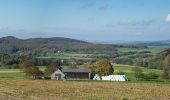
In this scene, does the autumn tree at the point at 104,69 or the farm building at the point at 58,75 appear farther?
the farm building at the point at 58,75

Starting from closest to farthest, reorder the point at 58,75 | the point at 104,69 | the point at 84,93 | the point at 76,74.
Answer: the point at 84,93 → the point at 104,69 → the point at 58,75 → the point at 76,74

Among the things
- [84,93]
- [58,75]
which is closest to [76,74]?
[58,75]

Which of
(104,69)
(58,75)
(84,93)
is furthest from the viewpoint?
(58,75)

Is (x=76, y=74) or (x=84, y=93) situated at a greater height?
(x=84, y=93)

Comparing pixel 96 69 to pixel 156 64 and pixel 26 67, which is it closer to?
pixel 26 67

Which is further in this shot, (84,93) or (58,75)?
(58,75)

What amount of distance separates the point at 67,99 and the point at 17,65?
364ft

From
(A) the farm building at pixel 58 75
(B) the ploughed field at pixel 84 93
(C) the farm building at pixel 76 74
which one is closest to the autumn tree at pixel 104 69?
(C) the farm building at pixel 76 74

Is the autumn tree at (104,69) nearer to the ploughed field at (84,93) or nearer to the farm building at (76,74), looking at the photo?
the farm building at (76,74)

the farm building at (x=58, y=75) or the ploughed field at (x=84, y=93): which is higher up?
the ploughed field at (x=84, y=93)

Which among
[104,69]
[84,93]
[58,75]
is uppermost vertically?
[84,93]

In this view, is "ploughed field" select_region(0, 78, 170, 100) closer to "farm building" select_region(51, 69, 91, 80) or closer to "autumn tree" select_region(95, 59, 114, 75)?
"autumn tree" select_region(95, 59, 114, 75)

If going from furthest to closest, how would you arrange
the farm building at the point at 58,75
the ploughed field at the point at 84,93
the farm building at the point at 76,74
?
1. the farm building at the point at 76,74
2. the farm building at the point at 58,75
3. the ploughed field at the point at 84,93

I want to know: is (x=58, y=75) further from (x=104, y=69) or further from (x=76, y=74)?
(x=104, y=69)
